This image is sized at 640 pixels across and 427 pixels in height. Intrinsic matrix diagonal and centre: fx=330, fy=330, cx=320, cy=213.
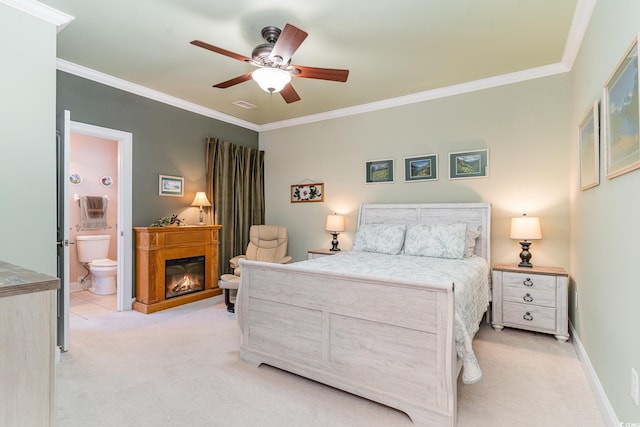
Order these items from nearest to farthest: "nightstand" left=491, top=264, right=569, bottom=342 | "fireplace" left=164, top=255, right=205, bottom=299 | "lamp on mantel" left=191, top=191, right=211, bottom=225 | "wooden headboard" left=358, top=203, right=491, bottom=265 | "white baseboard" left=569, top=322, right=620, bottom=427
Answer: "white baseboard" left=569, top=322, right=620, bottom=427 < "nightstand" left=491, top=264, right=569, bottom=342 < "wooden headboard" left=358, top=203, right=491, bottom=265 < "fireplace" left=164, top=255, right=205, bottom=299 < "lamp on mantel" left=191, top=191, right=211, bottom=225

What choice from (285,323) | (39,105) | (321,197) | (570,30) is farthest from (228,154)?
(570,30)

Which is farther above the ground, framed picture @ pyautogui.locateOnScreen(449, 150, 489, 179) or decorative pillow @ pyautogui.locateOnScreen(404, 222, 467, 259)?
framed picture @ pyautogui.locateOnScreen(449, 150, 489, 179)

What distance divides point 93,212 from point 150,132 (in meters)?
2.03

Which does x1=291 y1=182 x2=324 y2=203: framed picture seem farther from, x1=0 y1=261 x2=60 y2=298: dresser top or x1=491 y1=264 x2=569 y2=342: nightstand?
x1=0 y1=261 x2=60 y2=298: dresser top

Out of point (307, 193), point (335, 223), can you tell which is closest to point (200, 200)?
point (307, 193)

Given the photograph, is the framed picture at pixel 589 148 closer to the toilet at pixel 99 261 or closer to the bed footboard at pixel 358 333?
the bed footboard at pixel 358 333

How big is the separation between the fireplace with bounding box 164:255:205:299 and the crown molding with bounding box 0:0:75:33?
2584 mm

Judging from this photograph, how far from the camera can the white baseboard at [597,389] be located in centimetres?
179

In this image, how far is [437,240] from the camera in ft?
11.5

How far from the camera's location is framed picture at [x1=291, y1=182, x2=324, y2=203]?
5090 mm

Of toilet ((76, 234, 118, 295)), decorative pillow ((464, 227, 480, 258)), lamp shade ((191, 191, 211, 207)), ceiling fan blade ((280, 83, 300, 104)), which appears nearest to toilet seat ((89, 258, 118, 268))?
toilet ((76, 234, 118, 295))

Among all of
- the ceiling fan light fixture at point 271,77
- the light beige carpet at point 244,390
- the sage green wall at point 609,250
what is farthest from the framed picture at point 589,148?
the ceiling fan light fixture at point 271,77

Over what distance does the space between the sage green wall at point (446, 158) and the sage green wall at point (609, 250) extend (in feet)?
2.04

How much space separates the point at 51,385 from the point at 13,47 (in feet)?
8.58
